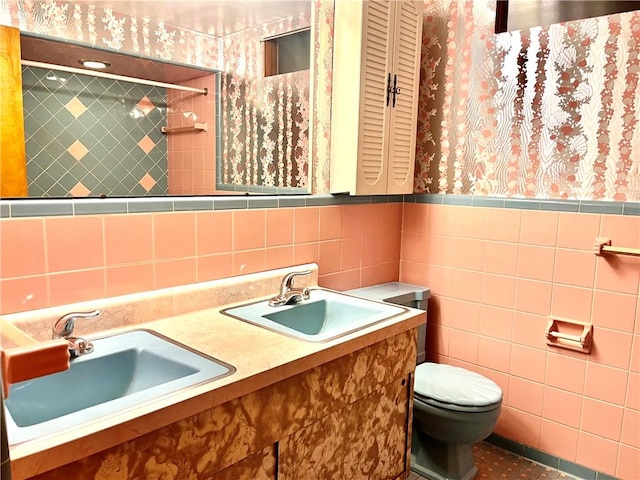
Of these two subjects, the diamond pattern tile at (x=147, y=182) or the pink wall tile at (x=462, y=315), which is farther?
the pink wall tile at (x=462, y=315)

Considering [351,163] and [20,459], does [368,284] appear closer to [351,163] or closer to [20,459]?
[351,163]

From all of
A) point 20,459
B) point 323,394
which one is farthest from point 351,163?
point 20,459

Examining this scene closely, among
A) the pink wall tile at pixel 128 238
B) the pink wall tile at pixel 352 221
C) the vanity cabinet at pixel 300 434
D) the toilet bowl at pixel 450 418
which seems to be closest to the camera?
the vanity cabinet at pixel 300 434

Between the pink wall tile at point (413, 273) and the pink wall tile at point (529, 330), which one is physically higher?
the pink wall tile at point (413, 273)

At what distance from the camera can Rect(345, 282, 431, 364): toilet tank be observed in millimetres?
2119

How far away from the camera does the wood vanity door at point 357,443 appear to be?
122 cm

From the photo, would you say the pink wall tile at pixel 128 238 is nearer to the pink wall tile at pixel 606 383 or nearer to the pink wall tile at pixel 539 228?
the pink wall tile at pixel 539 228

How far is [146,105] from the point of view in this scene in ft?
5.21

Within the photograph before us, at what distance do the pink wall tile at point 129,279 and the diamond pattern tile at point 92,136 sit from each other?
0.75 feet

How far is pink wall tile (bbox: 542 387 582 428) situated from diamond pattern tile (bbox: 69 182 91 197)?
6.27ft

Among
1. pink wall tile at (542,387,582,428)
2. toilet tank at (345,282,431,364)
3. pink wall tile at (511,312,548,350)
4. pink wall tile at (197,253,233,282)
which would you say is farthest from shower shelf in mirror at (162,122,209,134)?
pink wall tile at (542,387,582,428)

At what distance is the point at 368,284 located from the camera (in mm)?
2236

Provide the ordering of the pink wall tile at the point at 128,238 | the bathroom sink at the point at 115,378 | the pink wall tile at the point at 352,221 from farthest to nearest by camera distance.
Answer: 1. the pink wall tile at the point at 352,221
2. the pink wall tile at the point at 128,238
3. the bathroom sink at the point at 115,378

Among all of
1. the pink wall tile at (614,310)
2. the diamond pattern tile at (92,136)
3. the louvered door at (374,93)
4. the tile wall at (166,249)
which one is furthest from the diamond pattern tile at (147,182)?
the pink wall tile at (614,310)
